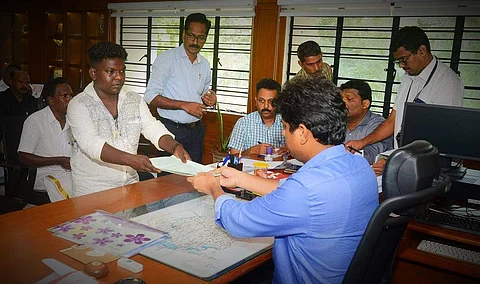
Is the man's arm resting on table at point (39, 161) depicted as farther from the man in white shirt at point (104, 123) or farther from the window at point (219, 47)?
the window at point (219, 47)

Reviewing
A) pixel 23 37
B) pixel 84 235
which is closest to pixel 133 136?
pixel 84 235

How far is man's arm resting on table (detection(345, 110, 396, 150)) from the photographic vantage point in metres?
2.99

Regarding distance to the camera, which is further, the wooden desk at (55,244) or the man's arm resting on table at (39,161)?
the man's arm resting on table at (39,161)

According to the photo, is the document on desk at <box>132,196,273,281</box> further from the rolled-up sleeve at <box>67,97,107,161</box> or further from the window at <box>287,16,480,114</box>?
the window at <box>287,16,480,114</box>

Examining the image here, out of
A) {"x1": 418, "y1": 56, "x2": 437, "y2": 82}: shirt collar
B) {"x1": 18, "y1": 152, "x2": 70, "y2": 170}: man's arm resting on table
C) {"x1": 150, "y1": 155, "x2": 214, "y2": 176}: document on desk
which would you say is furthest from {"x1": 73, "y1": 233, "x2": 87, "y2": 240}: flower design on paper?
{"x1": 418, "y1": 56, "x2": 437, "y2": 82}: shirt collar

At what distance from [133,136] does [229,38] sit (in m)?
3.07

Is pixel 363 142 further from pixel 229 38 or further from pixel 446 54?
pixel 229 38

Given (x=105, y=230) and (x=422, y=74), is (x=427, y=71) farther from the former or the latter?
(x=105, y=230)

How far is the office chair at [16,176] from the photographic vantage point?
2861mm

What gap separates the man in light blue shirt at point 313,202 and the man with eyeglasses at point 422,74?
5.03ft

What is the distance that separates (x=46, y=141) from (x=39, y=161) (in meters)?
0.18

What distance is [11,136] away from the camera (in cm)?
314

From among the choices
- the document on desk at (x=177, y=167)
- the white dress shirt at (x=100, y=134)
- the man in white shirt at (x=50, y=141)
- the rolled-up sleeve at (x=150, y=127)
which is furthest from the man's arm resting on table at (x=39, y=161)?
the document on desk at (x=177, y=167)

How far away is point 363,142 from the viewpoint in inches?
118
